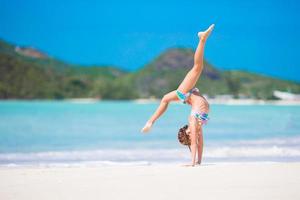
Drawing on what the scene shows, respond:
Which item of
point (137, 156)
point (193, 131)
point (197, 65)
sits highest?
point (197, 65)

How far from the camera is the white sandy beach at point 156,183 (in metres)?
5.73

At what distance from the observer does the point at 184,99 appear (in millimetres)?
8016

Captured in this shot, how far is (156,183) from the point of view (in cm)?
651

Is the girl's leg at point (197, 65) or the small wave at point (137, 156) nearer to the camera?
the girl's leg at point (197, 65)

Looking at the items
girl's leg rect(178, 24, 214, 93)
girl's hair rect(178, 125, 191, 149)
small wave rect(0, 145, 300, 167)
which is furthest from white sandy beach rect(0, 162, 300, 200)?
small wave rect(0, 145, 300, 167)

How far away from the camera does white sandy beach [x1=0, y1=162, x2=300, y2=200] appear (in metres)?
5.73

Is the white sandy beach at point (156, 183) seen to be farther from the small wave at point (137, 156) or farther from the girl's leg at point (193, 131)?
the small wave at point (137, 156)

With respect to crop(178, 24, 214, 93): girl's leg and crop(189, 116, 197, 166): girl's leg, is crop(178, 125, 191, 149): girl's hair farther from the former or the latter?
crop(178, 24, 214, 93): girl's leg

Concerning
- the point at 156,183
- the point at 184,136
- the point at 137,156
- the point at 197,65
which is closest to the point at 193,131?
the point at 184,136

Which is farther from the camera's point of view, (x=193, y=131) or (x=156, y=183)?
(x=193, y=131)

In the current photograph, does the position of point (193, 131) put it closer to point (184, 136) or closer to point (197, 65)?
point (184, 136)

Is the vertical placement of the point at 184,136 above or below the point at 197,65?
below

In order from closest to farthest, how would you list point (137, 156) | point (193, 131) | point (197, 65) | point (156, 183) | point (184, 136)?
1. point (156, 183)
2. point (197, 65)
3. point (193, 131)
4. point (184, 136)
5. point (137, 156)

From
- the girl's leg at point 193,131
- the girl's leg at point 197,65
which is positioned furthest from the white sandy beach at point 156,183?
the girl's leg at point 197,65
